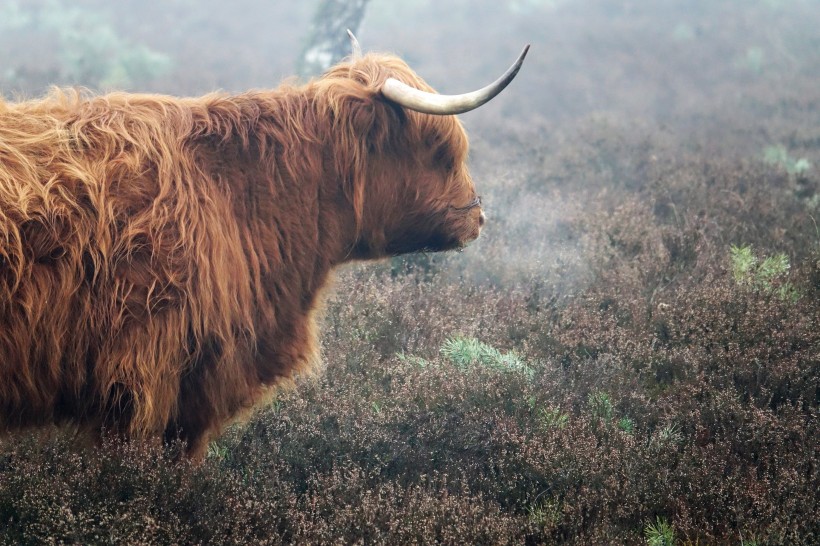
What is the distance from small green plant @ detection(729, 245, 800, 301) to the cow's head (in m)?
1.98

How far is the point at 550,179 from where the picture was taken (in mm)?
7699

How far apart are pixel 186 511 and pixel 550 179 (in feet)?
19.1

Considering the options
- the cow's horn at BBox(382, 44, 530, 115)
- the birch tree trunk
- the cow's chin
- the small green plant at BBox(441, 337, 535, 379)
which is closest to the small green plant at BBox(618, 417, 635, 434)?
the small green plant at BBox(441, 337, 535, 379)

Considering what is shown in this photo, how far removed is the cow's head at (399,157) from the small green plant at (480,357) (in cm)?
67

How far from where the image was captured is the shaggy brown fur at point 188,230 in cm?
247

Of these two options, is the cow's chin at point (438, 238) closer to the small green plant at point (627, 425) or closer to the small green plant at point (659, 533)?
the small green plant at point (627, 425)

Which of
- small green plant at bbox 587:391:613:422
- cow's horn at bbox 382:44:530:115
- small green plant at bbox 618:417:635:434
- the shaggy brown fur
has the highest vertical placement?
cow's horn at bbox 382:44:530:115

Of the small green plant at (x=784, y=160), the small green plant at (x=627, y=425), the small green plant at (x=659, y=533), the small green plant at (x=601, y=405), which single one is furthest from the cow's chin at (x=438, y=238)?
the small green plant at (x=784, y=160)

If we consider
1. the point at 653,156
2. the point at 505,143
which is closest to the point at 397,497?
the point at 653,156

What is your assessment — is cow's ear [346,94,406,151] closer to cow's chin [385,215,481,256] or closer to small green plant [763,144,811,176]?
cow's chin [385,215,481,256]

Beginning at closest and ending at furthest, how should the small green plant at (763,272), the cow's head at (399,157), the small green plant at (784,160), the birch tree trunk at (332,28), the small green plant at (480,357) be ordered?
1. the cow's head at (399,157)
2. the small green plant at (480,357)
3. the small green plant at (763,272)
4. the small green plant at (784,160)
5. the birch tree trunk at (332,28)

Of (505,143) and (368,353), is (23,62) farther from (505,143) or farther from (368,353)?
(368,353)

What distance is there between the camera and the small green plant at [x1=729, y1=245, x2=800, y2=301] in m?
4.34

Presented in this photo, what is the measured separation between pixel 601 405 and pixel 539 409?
1.18 feet
